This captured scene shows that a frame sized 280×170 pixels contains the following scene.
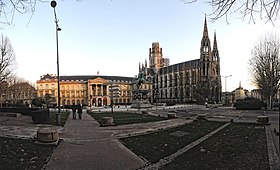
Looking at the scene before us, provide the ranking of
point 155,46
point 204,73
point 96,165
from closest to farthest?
point 96,165
point 204,73
point 155,46

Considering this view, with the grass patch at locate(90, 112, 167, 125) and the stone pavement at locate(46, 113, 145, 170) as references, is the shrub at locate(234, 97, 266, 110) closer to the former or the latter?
the grass patch at locate(90, 112, 167, 125)

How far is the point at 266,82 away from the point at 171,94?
85.8 metres

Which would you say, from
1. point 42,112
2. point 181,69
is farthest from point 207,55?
point 42,112

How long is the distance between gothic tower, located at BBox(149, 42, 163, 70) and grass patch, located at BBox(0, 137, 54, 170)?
13181 cm

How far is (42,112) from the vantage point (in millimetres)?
19547

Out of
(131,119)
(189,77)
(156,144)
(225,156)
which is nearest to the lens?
(225,156)

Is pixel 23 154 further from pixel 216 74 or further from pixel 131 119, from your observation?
pixel 216 74

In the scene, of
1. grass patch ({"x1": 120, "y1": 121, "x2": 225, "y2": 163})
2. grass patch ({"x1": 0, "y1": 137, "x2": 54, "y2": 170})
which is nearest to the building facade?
grass patch ({"x1": 120, "y1": 121, "x2": 225, "y2": 163})

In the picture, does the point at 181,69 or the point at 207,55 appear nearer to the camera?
the point at 207,55

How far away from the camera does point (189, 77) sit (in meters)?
116

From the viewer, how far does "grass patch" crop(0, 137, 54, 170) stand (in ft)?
23.0

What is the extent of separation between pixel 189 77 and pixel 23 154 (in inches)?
4392

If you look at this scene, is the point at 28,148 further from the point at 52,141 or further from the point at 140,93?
the point at 140,93

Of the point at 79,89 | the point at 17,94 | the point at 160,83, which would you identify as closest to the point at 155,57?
the point at 160,83
